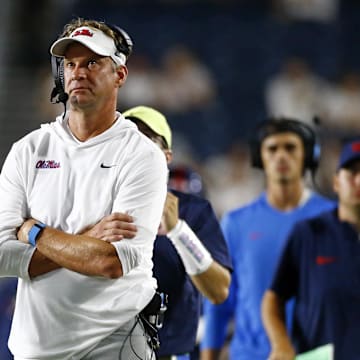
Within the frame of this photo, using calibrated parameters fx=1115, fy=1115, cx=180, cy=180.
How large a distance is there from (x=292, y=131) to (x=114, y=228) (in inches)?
123

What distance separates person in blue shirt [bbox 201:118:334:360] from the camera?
607cm

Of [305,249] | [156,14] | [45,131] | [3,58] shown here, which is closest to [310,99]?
[156,14]

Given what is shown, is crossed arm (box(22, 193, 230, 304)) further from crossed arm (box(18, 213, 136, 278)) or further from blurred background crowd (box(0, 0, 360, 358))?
blurred background crowd (box(0, 0, 360, 358))

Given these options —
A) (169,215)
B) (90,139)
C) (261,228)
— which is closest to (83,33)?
(90,139)

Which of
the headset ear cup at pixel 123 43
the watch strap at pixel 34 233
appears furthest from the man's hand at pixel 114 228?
the headset ear cup at pixel 123 43

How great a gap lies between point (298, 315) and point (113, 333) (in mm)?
1924

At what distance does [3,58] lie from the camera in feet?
47.4

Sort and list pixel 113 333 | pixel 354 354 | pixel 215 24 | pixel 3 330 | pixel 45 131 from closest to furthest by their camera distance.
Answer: pixel 113 333 → pixel 45 131 → pixel 354 354 → pixel 3 330 → pixel 215 24

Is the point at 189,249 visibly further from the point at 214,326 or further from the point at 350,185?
the point at 214,326

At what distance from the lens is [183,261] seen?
4645 mm

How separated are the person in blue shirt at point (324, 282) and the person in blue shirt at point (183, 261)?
588 mm

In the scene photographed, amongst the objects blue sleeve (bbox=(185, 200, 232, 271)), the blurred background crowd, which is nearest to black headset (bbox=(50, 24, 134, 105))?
blue sleeve (bbox=(185, 200, 232, 271))

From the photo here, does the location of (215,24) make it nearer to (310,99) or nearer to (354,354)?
(310,99)

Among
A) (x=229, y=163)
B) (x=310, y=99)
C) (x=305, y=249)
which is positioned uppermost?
(x=310, y=99)
